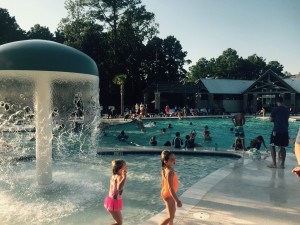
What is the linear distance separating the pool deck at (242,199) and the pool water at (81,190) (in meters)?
0.81

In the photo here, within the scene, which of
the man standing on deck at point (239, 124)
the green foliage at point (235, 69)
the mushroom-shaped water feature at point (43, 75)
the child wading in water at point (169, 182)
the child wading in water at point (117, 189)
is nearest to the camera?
the child wading in water at point (117, 189)

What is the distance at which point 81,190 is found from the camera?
7863 millimetres

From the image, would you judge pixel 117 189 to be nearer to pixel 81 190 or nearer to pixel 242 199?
pixel 242 199

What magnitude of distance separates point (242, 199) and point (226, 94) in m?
41.7

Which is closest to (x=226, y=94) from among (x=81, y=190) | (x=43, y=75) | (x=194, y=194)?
(x=81, y=190)

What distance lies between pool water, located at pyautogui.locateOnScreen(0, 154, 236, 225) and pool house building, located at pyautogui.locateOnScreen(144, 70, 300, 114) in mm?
30295

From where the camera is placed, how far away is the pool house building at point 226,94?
4278 cm

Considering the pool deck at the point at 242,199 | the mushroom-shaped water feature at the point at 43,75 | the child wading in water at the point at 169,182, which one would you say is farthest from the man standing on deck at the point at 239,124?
the child wading in water at the point at 169,182

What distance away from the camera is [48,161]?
8.06m

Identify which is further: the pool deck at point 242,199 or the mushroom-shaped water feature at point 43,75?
the mushroom-shaped water feature at point 43,75

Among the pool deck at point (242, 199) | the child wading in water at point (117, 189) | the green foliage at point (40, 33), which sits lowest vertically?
the pool deck at point (242, 199)

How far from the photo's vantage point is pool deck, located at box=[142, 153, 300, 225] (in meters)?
5.25

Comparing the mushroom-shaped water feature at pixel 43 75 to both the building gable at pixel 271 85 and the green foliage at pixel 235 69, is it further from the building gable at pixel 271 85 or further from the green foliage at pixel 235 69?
the green foliage at pixel 235 69

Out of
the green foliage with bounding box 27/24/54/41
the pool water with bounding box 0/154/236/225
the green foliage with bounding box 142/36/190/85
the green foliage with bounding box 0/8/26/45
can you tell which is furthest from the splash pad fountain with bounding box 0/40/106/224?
the green foliage with bounding box 142/36/190/85
